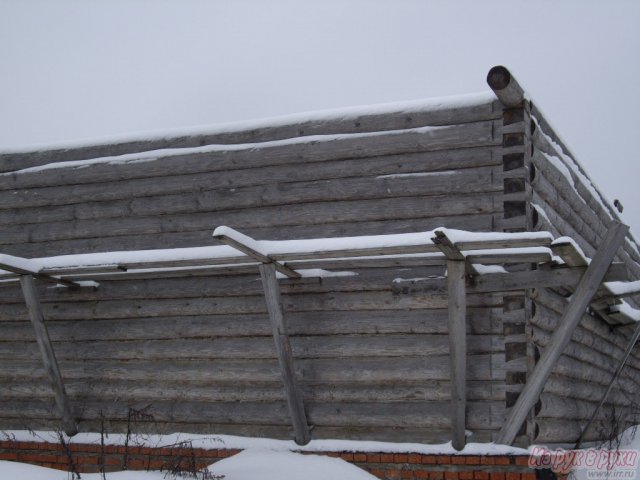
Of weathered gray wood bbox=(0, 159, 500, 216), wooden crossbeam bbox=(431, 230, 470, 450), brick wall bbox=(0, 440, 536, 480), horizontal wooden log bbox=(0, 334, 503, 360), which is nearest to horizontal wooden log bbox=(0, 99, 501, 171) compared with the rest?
weathered gray wood bbox=(0, 159, 500, 216)

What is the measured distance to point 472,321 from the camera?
774 cm

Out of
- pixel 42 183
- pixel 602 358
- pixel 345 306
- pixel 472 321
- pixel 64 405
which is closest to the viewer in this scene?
pixel 472 321

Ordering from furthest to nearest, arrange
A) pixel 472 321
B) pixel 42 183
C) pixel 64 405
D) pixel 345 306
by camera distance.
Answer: pixel 42 183 < pixel 64 405 < pixel 345 306 < pixel 472 321

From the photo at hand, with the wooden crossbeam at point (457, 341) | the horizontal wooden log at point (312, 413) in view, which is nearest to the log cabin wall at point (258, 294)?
the horizontal wooden log at point (312, 413)

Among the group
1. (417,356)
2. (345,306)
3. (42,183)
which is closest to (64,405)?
(42,183)

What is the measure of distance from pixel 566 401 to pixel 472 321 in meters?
1.93

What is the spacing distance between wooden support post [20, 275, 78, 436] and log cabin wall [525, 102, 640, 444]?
5.29 m

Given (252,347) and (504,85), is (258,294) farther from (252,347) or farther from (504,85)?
(504,85)

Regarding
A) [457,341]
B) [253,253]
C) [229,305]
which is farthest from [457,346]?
[229,305]

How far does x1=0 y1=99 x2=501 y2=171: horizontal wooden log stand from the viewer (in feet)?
26.4

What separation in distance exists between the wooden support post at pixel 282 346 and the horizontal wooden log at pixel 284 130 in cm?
175

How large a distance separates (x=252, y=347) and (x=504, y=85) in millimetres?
3847

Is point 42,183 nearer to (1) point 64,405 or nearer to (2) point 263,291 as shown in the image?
(1) point 64,405

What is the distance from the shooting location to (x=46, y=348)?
9.06 meters
